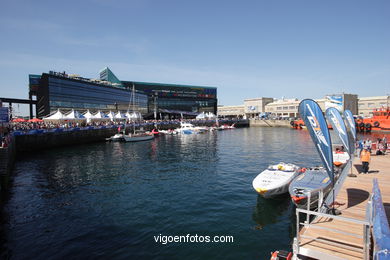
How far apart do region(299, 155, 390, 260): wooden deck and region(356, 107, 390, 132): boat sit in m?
81.0

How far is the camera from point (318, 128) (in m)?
11.1

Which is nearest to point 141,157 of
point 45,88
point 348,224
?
point 348,224

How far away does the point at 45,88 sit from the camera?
9144cm

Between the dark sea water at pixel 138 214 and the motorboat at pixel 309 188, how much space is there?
4.52 ft

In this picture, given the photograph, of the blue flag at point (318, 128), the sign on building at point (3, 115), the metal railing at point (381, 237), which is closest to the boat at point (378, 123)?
the blue flag at point (318, 128)

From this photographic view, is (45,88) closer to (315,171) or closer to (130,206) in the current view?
(130,206)

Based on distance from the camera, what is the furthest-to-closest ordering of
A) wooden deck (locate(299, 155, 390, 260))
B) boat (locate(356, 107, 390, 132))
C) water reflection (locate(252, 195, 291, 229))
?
boat (locate(356, 107, 390, 132)) → water reflection (locate(252, 195, 291, 229)) → wooden deck (locate(299, 155, 390, 260))

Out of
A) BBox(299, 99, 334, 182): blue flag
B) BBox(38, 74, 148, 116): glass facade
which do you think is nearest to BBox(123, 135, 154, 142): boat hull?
BBox(38, 74, 148, 116): glass facade

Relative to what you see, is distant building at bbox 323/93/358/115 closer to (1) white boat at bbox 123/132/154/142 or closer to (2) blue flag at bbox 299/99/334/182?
(1) white boat at bbox 123/132/154/142

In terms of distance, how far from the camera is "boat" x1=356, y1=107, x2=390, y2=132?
83.7 meters

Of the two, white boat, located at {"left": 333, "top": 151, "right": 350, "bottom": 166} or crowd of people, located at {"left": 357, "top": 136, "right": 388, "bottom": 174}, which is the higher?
crowd of people, located at {"left": 357, "top": 136, "right": 388, "bottom": 174}

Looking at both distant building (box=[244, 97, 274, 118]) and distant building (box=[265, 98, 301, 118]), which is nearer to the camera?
distant building (box=[265, 98, 301, 118])

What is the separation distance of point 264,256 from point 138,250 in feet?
21.3

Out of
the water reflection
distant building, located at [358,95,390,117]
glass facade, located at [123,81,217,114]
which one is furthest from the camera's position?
glass facade, located at [123,81,217,114]
